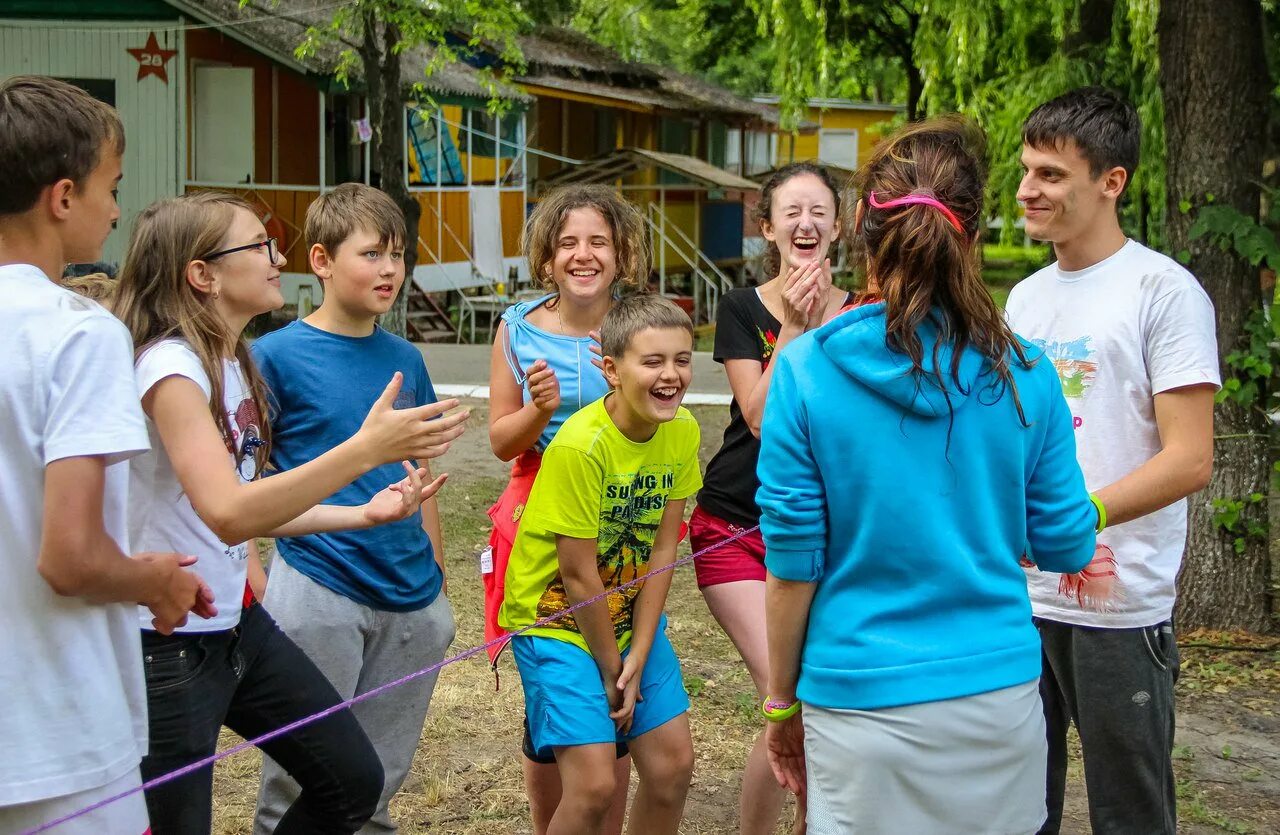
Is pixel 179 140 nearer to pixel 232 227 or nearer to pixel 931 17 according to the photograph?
pixel 931 17

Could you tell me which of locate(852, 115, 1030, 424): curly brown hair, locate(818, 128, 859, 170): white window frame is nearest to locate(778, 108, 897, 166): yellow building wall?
locate(818, 128, 859, 170): white window frame

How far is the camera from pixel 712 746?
495cm

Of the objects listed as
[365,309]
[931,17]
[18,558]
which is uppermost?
[931,17]

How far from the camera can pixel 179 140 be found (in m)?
18.4

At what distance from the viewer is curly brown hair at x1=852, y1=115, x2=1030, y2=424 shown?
231cm

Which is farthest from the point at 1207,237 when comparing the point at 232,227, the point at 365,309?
the point at 232,227

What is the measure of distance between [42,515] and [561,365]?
171 centimetres

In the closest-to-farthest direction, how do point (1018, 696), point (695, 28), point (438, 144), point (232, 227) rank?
1. point (1018, 696)
2. point (232, 227)
3. point (438, 144)
4. point (695, 28)

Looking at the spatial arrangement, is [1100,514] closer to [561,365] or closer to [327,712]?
[561,365]

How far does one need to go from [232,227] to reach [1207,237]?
441 cm

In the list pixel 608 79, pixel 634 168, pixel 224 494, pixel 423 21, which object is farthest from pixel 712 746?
pixel 608 79

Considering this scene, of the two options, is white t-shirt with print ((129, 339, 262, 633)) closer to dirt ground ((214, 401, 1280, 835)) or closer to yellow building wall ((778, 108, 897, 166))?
dirt ground ((214, 401, 1280, 835))

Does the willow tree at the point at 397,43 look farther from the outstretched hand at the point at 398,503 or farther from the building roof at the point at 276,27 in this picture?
the outstretched hand at the point at 398,503

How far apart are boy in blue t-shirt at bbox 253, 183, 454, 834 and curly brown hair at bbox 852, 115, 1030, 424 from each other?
1387 millimetres
